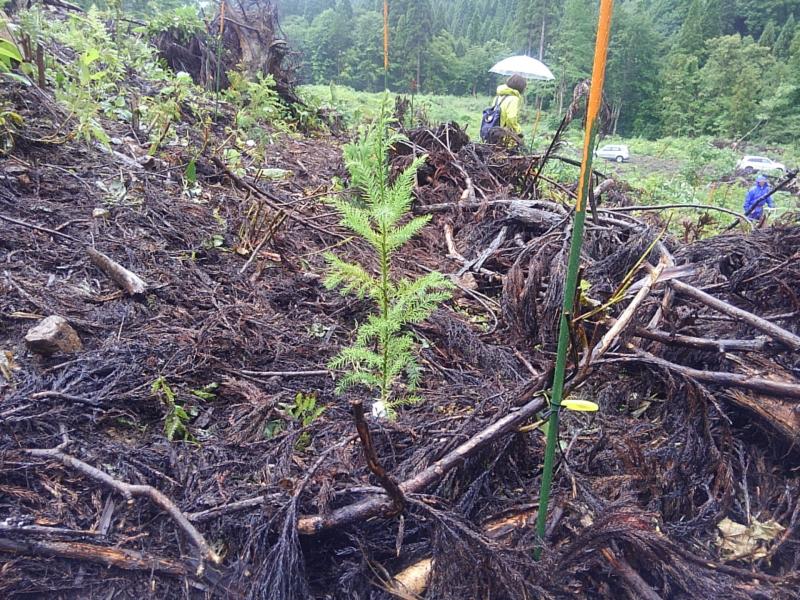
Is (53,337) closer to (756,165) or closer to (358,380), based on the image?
(358,380)

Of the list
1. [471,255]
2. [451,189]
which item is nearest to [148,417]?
[471,255]

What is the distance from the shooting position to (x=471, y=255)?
4.14 meters

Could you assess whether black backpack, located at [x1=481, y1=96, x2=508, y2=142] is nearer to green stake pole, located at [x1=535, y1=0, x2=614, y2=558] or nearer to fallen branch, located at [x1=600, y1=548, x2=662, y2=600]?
green stake pole, located at [x1=535, y1=0, x2=614, y2=558]

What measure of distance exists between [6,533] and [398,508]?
1.17m

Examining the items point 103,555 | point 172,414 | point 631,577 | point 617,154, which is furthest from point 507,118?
point 617,154

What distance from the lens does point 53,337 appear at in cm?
203

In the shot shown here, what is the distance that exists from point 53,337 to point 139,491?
95 centimetres

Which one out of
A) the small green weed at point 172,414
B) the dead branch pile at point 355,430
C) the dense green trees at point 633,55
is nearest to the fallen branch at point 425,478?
the dead branch pile at point 355,430

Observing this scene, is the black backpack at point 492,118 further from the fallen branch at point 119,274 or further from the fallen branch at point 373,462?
the fallen branch at point 373,462

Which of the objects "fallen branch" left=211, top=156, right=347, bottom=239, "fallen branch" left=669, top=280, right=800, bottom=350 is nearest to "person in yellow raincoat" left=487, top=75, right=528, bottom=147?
"fallen branch" left=211, top=156, right=347, bottom=239

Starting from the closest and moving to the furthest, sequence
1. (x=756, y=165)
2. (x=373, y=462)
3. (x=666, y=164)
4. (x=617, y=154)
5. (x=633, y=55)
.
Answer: (x=373, y=462), (x=756, y=165), (x=666, y=164), (x=617, y=154), (x=633, y=55)

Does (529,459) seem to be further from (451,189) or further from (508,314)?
(451,189)

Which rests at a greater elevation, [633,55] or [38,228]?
[633,55]

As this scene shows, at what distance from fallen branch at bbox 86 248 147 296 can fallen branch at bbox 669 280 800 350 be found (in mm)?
2964
